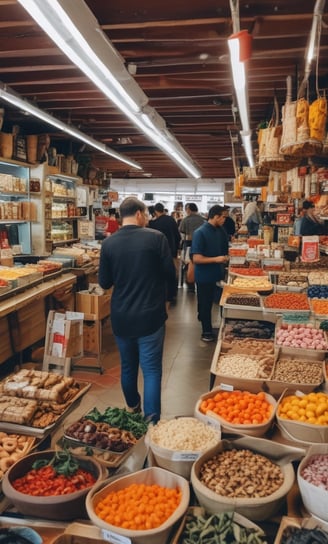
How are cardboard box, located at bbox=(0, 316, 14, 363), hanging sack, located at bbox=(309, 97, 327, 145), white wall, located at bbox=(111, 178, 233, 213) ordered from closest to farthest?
1. hanging sack, located at bbox=(309, 97, 327, 145)
2. cardboard box, located at bbox=(0, 316, 14, 363)
3. white wall, located at bbox=(111, 178, 233, 213)

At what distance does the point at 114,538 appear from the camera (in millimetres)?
1876

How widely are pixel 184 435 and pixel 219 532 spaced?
570mm

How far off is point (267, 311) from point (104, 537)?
311 cm

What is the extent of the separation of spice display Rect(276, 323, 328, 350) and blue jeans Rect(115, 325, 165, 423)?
1013mm

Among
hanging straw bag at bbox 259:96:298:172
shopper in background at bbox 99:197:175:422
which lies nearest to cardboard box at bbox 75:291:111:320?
shopper in background at bbox 99:197:175:422

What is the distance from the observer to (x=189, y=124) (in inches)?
356

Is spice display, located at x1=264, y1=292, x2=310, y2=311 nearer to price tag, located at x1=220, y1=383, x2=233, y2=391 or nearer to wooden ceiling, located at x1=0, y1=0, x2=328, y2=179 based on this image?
price tag, located at x1=220, y1=383, x2=233, y2=391

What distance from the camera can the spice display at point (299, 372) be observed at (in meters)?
3.16

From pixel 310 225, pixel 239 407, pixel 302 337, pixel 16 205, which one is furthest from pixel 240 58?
pixel 310 225

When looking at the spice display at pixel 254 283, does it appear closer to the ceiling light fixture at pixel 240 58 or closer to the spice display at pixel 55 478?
the ceiling light fixture at pixel 240 58

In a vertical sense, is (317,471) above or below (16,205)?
below

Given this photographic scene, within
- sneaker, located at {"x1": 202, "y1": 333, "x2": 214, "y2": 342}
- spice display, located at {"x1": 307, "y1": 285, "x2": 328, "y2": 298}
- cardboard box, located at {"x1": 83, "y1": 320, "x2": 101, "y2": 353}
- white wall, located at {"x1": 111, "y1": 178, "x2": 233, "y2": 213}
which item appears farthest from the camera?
white wall, located at {"x1": 111, "y1": 178, "x2": 233, "y2": 213}

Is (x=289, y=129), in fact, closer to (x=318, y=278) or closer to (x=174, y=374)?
(x=318, y=278)

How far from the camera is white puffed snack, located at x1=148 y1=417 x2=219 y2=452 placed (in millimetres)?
2342
